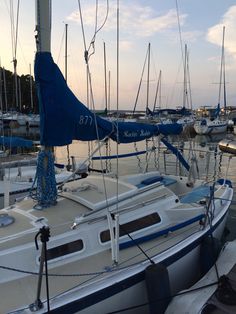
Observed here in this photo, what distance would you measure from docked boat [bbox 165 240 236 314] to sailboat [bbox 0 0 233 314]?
0.78ft

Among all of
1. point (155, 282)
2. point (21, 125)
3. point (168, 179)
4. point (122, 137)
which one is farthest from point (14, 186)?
point (21, 125)

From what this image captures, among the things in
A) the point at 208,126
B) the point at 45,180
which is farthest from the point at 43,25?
the point at 208,126

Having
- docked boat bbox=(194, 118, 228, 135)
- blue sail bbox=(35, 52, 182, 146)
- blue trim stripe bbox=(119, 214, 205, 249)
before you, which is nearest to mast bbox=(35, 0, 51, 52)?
blue sail bbox=(35, 52, 182, 146)

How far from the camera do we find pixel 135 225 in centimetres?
620

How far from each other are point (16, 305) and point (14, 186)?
25.7ft

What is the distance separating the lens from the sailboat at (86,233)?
193 inches

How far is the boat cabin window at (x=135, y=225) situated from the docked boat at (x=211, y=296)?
4.27 ft

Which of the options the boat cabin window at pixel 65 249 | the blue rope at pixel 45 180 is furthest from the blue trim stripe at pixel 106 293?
the blue rope at pixel 45 180

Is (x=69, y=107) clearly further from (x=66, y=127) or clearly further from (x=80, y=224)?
(x=80, y=224)

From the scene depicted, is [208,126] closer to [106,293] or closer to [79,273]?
[79,273]

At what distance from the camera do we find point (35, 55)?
19.4ft

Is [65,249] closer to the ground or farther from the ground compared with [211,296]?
farther from the ground

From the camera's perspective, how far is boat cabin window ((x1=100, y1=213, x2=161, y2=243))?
586 centimetres

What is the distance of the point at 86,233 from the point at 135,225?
0.99m
